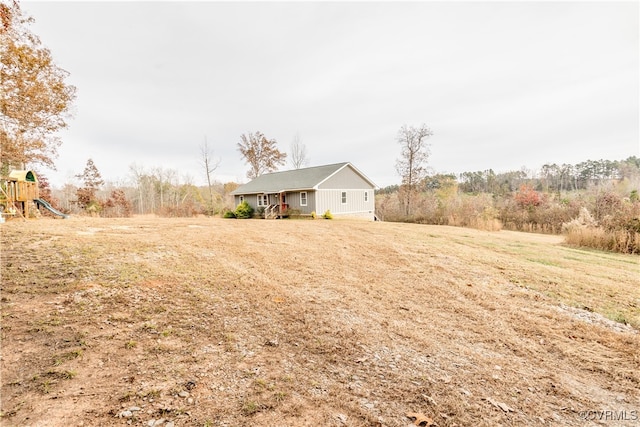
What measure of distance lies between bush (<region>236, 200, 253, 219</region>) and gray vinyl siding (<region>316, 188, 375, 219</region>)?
7840 mm

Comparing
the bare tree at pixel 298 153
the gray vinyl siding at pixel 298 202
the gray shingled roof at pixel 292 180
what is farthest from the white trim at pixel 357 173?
the bare tree at pixel 298 153

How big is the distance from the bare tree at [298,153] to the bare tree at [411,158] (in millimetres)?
14530

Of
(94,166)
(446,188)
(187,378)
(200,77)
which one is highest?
(200,77)

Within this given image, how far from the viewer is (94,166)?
89.1 feet

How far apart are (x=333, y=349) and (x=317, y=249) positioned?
15.3ft

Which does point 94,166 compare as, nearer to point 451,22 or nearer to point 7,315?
point 7,315

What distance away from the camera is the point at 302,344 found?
2688mm

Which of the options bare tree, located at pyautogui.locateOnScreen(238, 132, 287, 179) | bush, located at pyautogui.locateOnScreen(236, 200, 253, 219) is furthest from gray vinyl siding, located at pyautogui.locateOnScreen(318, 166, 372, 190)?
bare tree, located at pyautogui.locateOnScreen(238, 132, 287, 179)

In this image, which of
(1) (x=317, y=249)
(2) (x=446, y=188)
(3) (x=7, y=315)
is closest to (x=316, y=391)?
(3) (x=7, y=315)

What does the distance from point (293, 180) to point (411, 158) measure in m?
12.3

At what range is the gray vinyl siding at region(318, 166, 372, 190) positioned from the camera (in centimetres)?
2073

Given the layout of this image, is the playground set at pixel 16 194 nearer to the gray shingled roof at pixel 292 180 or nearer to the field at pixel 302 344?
the field at pixel 302 344

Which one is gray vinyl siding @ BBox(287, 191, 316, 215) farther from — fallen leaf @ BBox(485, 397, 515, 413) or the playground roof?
fallen leaf @ BBox(485, 397, 515, 413)

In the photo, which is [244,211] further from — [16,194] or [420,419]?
[420,419]
